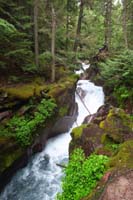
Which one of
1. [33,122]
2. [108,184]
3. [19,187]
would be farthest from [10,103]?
[108,184]

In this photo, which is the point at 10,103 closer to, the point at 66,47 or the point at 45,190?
the point at 45,190

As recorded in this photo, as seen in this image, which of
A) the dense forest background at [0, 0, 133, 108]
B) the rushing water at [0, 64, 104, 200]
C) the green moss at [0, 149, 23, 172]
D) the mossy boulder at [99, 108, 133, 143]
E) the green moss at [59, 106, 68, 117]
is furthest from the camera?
the green moss at [59, 106, 68, 117]

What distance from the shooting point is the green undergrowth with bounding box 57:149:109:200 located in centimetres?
531

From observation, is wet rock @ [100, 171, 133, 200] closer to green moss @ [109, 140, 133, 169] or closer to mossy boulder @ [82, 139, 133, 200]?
mossy boulder @ [82, 139, 133, 200]

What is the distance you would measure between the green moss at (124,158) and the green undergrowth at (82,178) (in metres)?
0.33

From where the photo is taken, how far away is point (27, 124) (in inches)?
378

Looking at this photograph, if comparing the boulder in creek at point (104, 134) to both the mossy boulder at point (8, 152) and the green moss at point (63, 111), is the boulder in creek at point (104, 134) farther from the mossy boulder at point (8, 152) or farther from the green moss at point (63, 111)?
the green moss at point (63, 111)

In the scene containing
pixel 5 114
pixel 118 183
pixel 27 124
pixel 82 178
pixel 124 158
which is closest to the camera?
pixel 118 183

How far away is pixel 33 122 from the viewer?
9.77 metres

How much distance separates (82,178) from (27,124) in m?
4.61

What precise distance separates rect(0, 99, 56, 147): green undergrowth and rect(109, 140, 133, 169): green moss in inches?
185

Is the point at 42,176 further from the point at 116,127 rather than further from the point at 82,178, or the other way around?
the point at 82,178

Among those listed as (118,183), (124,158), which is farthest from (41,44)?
(118,183)

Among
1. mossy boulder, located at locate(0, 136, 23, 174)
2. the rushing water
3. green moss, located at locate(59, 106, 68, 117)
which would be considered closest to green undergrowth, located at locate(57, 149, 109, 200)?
the rushing water
